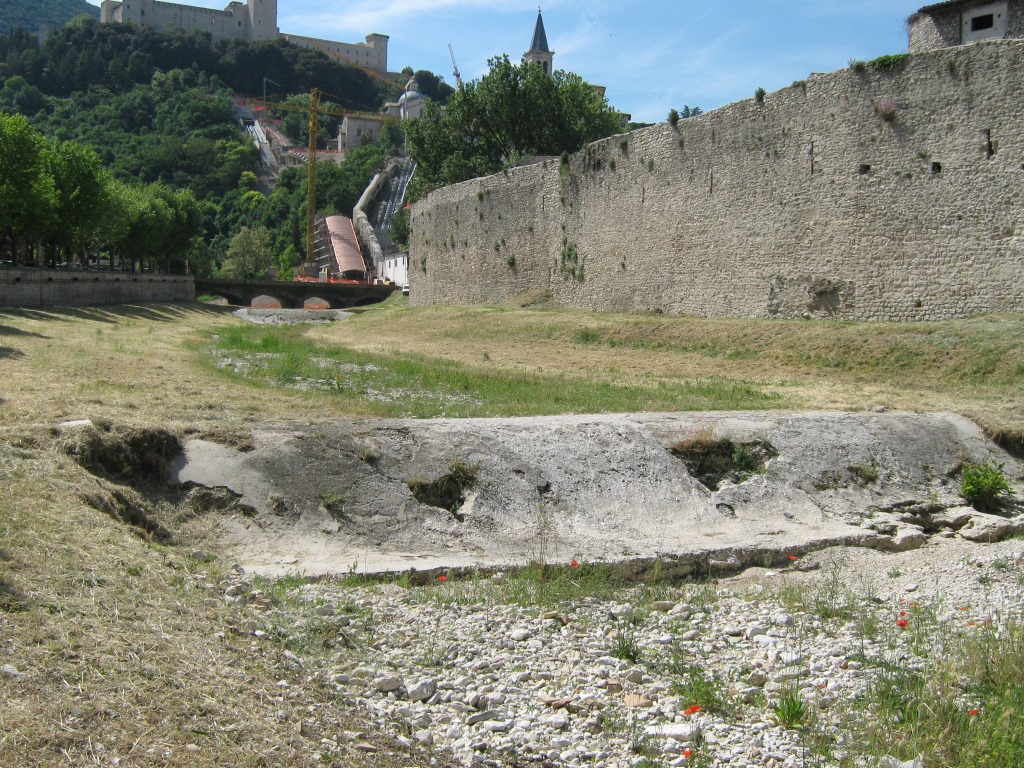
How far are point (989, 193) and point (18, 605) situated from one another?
19.9 meters

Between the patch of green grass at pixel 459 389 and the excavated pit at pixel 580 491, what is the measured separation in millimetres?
1406

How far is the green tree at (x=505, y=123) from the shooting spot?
57.3m

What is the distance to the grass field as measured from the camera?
17.1 feet

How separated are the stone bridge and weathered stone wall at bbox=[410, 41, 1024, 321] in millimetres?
42620

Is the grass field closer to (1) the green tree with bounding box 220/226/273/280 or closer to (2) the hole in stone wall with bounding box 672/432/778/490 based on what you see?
(2) the hole in stone wall with bounding box 672/432/778/490

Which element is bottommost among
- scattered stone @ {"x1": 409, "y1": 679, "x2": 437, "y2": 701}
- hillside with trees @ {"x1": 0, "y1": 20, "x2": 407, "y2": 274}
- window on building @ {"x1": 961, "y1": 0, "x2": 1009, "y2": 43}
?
scattered stone @ {"x1": 409, "y1": 679, "x2": 437, "y2": 701}

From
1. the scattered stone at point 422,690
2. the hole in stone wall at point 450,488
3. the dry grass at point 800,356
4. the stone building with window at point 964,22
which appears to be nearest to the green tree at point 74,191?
the dry grass at point 800,356

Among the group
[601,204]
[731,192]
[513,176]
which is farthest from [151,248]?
[731,192]

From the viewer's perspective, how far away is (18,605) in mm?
5988

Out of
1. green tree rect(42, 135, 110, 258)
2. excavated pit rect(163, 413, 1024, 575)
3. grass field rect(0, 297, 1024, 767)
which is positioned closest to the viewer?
grass field rect(0, 297, 1024, 767)

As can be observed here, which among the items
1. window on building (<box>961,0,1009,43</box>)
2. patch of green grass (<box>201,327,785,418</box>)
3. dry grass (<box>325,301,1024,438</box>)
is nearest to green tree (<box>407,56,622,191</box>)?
dry grass (<box>325,301,1024,438</box>)

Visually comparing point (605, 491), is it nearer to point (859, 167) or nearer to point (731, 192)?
point (859, 167)

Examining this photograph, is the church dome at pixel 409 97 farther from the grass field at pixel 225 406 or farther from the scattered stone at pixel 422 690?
the scattered stone at pixel 422 690

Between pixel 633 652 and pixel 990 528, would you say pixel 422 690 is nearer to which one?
pixel 633 652
